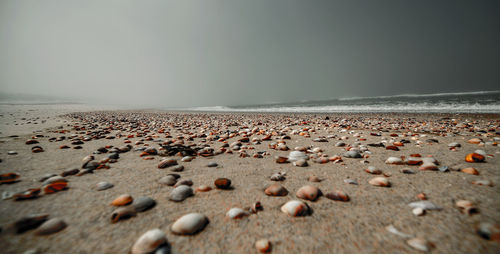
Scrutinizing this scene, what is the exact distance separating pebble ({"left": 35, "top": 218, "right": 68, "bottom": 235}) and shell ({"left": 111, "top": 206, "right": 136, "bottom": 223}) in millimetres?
243

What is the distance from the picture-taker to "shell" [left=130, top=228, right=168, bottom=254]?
2.89 feet

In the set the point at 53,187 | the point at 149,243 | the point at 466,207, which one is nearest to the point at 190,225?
the point at 149,243

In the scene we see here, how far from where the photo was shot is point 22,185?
1581 millimetres

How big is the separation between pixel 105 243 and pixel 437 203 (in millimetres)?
2109

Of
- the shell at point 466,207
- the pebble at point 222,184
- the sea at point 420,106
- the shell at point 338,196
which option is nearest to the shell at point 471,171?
the shell at point 466,207

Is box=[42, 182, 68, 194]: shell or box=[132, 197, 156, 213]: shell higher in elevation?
box=[42, 182, 68, 194]: shell

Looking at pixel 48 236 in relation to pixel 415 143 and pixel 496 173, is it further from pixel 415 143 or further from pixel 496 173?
pixel 415 143

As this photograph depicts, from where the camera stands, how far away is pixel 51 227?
3.34 feet

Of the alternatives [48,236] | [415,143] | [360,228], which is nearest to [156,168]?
[48,236]

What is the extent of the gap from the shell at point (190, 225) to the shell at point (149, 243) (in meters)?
0.09

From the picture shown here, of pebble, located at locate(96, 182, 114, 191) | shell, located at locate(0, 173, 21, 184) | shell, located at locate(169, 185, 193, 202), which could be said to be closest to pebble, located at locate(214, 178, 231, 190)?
shell, located at locate(169, 185, 193, 202)

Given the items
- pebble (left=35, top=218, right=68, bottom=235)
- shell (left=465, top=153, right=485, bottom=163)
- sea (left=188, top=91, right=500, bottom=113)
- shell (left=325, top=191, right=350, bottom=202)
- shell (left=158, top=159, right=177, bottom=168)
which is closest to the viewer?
pebble (left=35, top=218, right=68, bottom=235)

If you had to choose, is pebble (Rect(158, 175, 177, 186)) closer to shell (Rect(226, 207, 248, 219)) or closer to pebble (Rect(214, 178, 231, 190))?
pebble (Rect(214, 178, 231, 190))

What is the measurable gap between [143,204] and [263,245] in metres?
0.90
